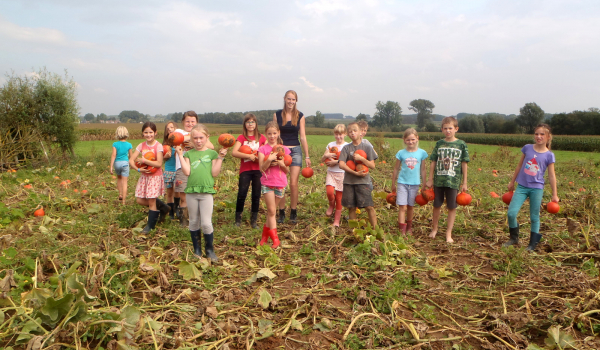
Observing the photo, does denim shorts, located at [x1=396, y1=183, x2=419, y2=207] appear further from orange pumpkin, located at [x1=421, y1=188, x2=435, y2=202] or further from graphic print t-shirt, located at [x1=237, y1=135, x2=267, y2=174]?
graphic print t-shirt, located at [x1=237, y1=135, x2=267, y2=174]

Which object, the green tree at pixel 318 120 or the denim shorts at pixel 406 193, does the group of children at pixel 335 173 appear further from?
the green tree at pixel 318 120

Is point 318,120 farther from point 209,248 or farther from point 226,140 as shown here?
point 209,248

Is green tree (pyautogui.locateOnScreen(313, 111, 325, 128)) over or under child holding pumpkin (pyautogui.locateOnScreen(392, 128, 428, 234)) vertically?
over

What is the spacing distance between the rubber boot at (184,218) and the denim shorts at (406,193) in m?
3.56

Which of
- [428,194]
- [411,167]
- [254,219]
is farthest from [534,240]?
[254,219]

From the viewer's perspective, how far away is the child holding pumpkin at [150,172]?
5844mm

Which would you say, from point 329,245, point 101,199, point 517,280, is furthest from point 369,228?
point 101,199

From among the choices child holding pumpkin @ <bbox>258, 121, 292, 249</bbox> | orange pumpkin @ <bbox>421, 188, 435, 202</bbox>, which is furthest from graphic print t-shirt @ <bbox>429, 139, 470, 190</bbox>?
child holding pumpkin @ <bbox>258, 121, 292, 249</bbox>

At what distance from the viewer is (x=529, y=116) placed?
66062 millimetres

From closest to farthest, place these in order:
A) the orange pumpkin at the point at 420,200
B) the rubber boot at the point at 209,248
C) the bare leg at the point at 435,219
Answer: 1. the rubber boot at the point at 209,248
2. the orange pumpkin at the point at 420,200
3. the bare leg at the point at 435,219


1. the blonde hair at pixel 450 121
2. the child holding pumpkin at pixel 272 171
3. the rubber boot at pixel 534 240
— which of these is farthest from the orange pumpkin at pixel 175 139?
the rubber boot at pixel 534 240

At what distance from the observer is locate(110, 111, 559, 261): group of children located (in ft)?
15.8

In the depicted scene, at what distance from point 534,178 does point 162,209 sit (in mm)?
5885

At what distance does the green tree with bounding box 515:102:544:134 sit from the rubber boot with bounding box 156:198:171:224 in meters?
73.1
